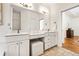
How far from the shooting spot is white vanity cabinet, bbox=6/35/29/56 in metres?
1.59

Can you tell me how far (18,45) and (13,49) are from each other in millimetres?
107

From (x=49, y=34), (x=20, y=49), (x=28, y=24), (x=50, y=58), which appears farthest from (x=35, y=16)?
(x=50, y=58)

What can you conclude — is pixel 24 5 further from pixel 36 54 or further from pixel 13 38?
Result: pixel 36 54

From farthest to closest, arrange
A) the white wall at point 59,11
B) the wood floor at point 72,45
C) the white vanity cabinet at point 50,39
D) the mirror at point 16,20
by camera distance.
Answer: the wood floor at point 72,45 → the white vanity cabinet at point 50,39 → the white wall at point 59,11 → the mirror at point 16,20

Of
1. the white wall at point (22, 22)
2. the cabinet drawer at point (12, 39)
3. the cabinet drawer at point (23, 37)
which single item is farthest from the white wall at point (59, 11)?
the cabinet drawer at point (12, 39)

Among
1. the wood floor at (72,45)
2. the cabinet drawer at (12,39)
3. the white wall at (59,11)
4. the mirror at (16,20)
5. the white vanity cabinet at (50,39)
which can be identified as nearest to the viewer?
the cabinet drawer at (12,39)

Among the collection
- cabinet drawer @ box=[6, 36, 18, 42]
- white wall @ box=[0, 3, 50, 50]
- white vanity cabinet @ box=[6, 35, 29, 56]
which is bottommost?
white vanity cabinet @ box=[6, 35, 29, 56]

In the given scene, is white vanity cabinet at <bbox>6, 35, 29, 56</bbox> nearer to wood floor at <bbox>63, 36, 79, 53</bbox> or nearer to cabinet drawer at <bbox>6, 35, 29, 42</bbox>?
cabinet drawer at <bbox>6, 35, 29, 42</bbox>

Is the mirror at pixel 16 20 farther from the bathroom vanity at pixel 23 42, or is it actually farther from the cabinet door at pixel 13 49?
the cabinet door at pixel 13 49

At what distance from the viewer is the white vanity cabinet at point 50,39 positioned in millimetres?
2037

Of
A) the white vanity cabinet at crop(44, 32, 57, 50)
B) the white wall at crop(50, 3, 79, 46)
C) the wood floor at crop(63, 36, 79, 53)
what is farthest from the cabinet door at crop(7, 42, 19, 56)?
the wood floor at crop(63, 36, 79, 53)

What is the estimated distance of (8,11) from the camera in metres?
1.63

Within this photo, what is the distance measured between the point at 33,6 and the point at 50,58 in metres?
0.98

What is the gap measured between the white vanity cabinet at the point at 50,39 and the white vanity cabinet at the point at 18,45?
1.58 ft
